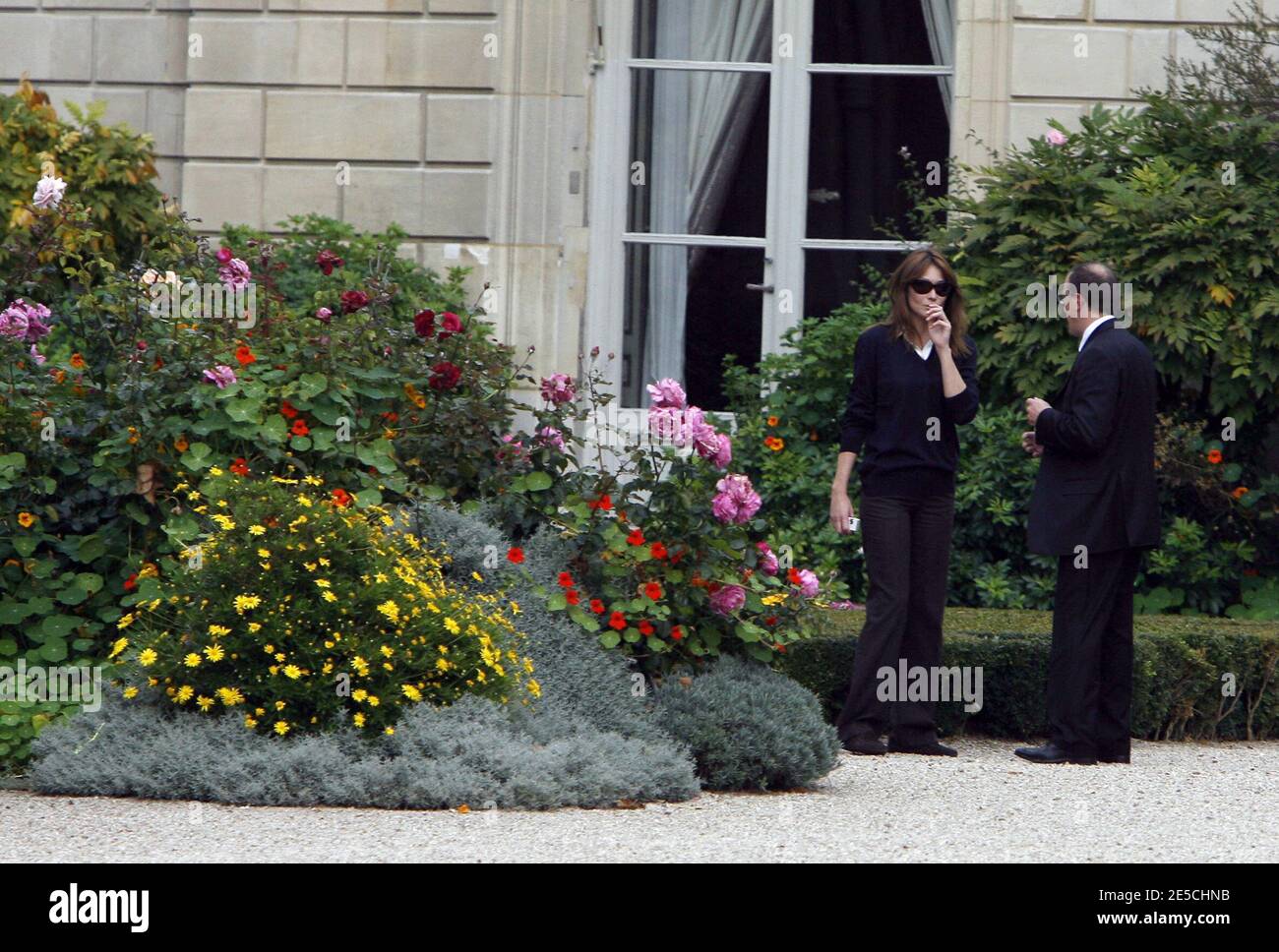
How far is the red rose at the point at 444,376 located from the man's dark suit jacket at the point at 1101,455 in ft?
6.88

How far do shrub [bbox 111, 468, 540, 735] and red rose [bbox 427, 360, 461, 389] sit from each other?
1.06 m

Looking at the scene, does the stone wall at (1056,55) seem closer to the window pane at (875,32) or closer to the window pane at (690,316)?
the window pane at (875,32)

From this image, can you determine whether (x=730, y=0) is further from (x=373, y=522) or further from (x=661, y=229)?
(x=373, y=522)

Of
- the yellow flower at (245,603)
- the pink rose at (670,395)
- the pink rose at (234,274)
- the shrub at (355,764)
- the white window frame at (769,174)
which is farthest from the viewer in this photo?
the white window frame at (769,174)

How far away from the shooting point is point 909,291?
6609 mm

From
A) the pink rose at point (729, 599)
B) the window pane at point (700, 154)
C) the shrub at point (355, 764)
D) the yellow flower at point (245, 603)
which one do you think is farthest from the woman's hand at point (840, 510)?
the window pane at point (700, 154)

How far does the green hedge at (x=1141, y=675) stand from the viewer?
23.2 feet

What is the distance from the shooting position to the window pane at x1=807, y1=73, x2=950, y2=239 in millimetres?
10930

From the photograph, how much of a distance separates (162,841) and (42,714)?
1.34m

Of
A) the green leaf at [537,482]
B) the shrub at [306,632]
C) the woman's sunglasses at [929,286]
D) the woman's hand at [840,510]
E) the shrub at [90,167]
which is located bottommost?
the shrub at [306,632]

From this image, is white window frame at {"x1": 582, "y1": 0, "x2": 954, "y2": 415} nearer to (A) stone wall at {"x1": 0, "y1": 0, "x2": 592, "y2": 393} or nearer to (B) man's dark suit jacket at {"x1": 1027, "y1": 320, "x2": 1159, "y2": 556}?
(A) stone wall at {"x1": 0, "y1": 0, "x2": 592, "y2": 393}

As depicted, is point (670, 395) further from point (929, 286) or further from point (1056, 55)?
point (1056, 55)

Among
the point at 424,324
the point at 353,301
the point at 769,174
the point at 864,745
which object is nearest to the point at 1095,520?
the point at 864,745

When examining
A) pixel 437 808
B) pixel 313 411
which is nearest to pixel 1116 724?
pixel 437 808
